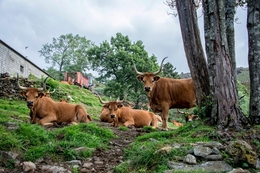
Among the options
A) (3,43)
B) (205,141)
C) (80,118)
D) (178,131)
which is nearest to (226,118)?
(205,141)

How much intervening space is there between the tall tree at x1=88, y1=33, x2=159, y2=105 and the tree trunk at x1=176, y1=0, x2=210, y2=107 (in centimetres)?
3328

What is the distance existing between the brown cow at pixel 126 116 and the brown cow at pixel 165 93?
5.21 ft

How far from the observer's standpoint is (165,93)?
1034 cm

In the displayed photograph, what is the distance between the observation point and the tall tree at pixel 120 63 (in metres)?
42.1

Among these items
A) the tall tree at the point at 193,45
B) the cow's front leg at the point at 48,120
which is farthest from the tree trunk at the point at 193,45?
the cow's front leg at the point at 48,120

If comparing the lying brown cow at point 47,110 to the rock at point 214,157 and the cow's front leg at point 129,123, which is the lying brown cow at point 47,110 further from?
the rock at point 214,157

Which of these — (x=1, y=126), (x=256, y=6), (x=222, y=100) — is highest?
(x=256, y=6)

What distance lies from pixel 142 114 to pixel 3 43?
16.2 m

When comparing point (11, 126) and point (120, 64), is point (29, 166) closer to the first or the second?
point (11, 126)

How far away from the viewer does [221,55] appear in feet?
20.8

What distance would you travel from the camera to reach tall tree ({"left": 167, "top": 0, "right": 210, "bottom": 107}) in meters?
7.50

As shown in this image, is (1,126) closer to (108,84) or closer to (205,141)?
(205,141)

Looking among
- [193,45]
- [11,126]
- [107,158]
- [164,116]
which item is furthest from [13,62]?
A: [107,158]

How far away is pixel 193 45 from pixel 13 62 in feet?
73.8
